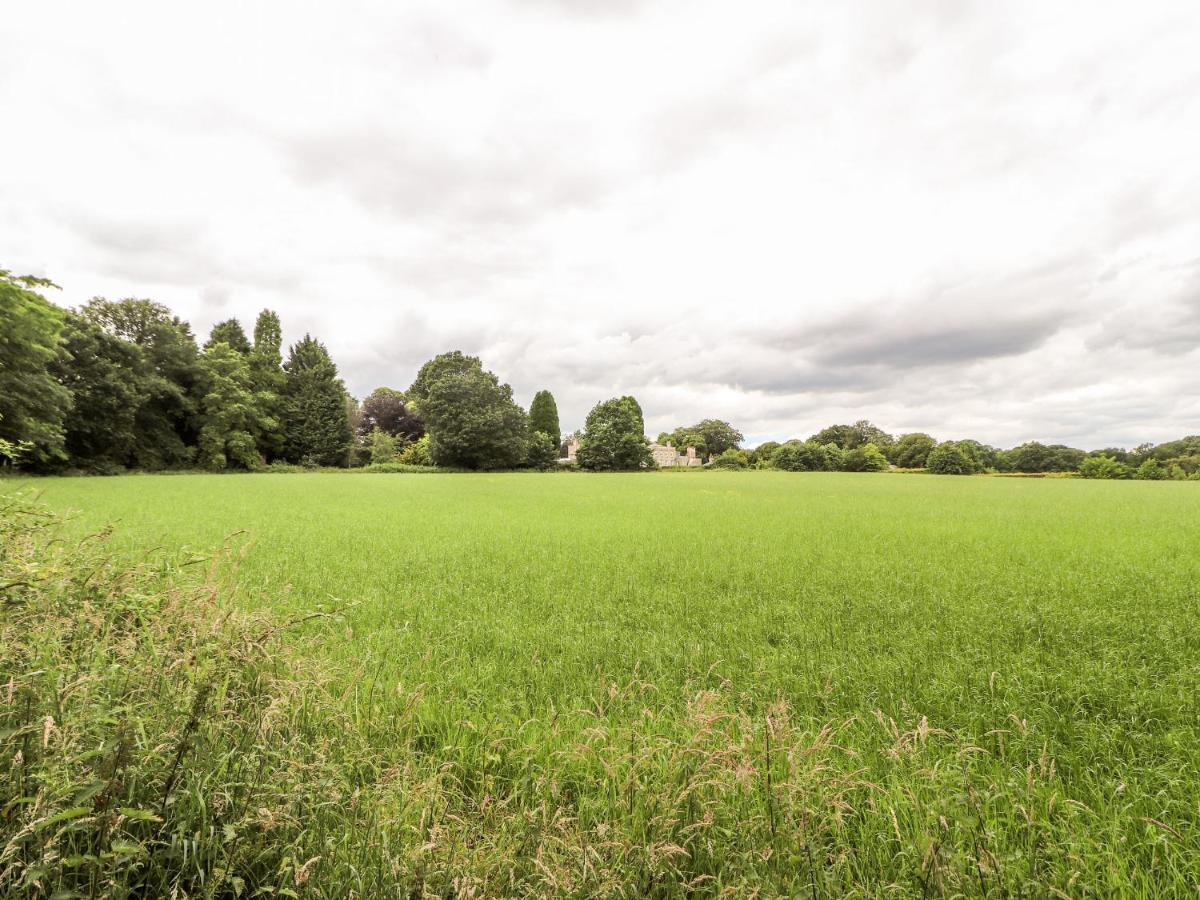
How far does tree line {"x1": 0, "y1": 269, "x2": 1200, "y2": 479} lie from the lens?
26198 mm

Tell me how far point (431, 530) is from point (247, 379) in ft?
156

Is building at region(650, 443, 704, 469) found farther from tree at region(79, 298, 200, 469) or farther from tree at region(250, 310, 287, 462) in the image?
tree at region(79, 298, 200, 469)

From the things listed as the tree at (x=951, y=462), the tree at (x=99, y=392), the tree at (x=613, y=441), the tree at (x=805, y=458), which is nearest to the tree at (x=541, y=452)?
the tree at (x=613, y=441)

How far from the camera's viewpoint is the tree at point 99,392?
33.9 meters

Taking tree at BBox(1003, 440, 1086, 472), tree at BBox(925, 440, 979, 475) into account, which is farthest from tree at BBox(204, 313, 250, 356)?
tree at BBox(1003, 440, 1086, 472)

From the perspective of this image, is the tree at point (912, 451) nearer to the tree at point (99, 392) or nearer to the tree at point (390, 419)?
the tree at point (390, 419)

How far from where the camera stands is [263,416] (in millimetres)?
49344

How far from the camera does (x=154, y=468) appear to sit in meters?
40.3

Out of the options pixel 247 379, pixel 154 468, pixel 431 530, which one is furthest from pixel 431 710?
pixel 247 379

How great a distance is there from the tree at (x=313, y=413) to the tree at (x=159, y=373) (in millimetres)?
9863

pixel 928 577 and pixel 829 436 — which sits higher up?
pixel 829 436

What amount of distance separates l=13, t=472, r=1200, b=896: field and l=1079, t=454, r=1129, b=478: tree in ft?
211

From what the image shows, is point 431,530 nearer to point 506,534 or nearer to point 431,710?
point 506,534

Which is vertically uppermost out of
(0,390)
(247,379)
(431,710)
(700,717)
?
(247,379)
